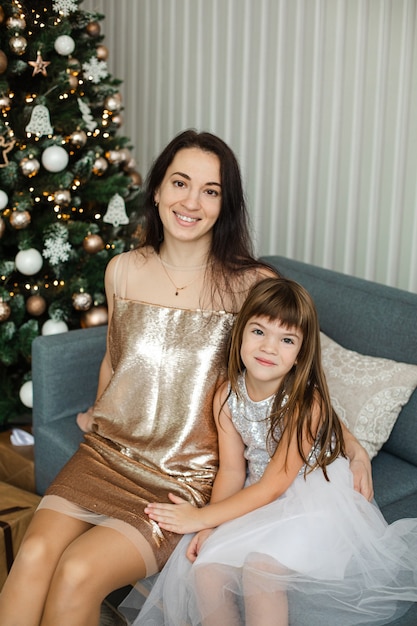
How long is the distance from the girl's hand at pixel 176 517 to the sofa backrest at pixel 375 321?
0.74 metres

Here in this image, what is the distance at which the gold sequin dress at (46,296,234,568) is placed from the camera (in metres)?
1.87

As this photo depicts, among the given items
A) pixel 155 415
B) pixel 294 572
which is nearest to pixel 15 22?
pixel 155 415

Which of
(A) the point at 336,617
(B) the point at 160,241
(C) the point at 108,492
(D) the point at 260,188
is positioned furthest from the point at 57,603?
(D) the point at 260,188

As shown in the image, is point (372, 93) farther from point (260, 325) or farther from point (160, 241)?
point (260, 325)

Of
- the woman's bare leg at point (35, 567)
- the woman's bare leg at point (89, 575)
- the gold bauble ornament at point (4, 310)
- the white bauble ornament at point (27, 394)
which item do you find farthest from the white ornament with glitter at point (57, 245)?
the woman's bare leg at point (89, 575)

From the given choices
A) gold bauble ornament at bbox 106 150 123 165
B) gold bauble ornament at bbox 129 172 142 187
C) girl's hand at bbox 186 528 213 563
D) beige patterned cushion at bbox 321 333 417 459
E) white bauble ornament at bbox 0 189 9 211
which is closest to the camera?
girl's hand at bbox 186 528 213 563

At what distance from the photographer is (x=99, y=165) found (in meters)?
2.83

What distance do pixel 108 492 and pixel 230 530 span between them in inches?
13.1

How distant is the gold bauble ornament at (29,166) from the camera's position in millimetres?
2621

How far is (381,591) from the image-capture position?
1.60 meters

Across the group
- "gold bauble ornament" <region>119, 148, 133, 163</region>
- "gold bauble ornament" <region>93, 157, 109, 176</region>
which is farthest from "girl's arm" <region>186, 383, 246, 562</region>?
"gold bauble ornament" <region>119, 148, 133, 163</region>

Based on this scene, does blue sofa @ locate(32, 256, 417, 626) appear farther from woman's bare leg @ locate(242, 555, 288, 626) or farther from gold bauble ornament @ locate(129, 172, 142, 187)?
gold bauble ornament @ locate(129, 172, 142, 187)

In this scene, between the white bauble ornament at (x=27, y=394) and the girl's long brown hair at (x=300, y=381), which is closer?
the girl's long brown hair at (x=300, y=381)

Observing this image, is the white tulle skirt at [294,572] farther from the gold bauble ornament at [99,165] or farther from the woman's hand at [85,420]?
the gold bauble ornament at [99,165]
